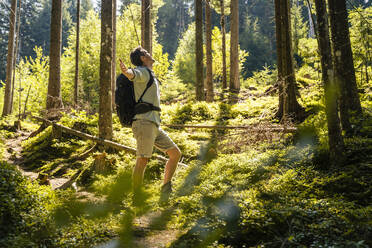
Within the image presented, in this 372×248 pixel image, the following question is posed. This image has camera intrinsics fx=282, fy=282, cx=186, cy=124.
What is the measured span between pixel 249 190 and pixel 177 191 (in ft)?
4.79

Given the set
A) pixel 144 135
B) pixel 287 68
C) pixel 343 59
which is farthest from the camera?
pixel 287 68

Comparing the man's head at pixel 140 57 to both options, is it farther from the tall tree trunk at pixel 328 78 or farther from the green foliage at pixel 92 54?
the green foliage at pixel 92 54

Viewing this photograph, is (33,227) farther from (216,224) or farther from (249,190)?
(249,190)

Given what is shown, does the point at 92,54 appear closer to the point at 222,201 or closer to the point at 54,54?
the point at 54,54

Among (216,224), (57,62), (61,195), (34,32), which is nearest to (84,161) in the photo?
(61,195)

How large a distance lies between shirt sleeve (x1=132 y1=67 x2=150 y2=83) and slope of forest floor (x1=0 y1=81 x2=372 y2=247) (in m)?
2.01

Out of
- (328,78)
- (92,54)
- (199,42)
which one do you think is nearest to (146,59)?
(328,78)

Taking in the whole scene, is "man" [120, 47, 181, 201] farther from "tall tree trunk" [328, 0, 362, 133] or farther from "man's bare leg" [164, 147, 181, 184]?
"tall tree trunk" [328, 0, 362, 133]

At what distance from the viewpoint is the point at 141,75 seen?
4441 mm

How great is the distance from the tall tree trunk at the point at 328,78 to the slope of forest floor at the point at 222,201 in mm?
382

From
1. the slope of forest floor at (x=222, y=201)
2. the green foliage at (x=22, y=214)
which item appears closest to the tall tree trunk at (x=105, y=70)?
the slope of forest floor at (x=222, y=201)

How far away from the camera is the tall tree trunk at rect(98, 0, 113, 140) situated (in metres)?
7.72

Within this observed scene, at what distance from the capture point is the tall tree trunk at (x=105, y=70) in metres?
7.72

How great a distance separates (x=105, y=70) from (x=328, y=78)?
5.65 m
